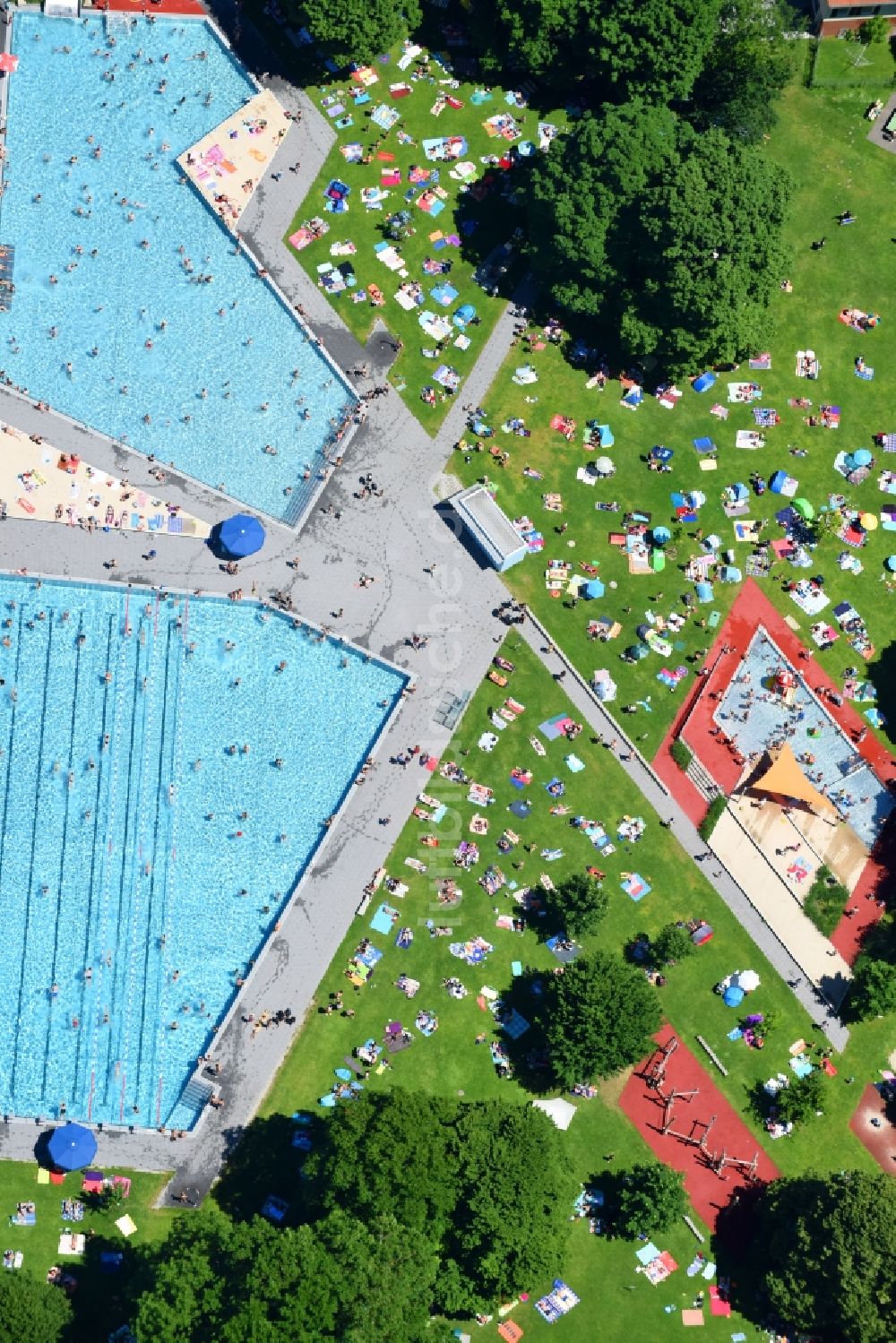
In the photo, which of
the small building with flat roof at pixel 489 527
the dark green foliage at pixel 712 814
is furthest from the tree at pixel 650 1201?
the small building with flat roof at pixel 489 527

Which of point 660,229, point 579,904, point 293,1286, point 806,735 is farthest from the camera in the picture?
point 806,735

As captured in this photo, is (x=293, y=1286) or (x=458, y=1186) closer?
(x=293, y=1286)

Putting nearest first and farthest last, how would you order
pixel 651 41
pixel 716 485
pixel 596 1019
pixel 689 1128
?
pixel 596 1019 < pixel 689 1128 < pixel 651 41 < pixel 716 485

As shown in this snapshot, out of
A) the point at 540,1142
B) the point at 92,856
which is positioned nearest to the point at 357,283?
the point at 92,856

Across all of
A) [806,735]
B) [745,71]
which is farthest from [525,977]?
[745,71]

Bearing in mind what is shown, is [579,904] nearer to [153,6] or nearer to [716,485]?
[716,485]

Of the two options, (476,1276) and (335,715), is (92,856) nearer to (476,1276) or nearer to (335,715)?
(335,715)
